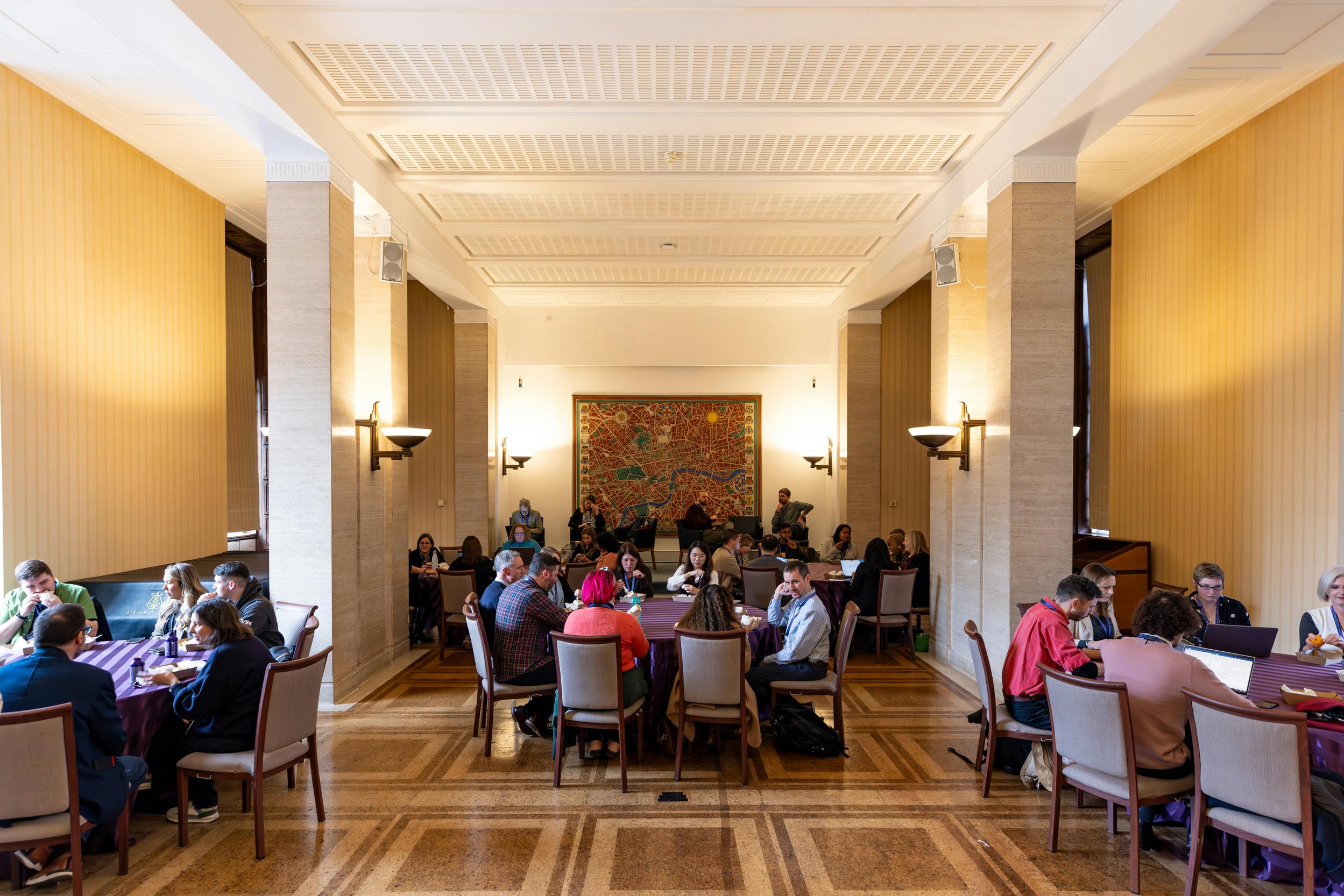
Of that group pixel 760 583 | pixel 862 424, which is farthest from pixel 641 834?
pixel 862 424

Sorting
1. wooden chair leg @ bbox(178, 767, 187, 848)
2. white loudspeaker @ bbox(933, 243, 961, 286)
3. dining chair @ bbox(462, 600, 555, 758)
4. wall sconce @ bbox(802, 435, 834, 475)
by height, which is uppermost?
white loudspeaker @ bbox(933, 243, 961, 286)

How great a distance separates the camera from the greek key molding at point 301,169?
5.93 metres

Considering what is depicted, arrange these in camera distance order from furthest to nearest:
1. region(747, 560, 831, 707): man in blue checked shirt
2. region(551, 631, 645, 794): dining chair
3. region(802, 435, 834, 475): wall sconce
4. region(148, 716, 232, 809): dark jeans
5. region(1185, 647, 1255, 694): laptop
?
region(802, 435, 834, 475): wall sconce < region(747, 560, 831, 707): man in blue checked shirt < region(551, 631, 645, 794): dining chair < region(148, 716, 232, 809): dark jeans < region(1185, 647, 1255, 694): laptop

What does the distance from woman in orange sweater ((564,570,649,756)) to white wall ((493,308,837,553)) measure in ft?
26.5

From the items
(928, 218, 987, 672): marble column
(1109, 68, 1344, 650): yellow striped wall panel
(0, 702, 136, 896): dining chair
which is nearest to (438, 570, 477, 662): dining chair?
(0, 702, 136, 896): dining chair

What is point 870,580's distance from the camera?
25.4 ft

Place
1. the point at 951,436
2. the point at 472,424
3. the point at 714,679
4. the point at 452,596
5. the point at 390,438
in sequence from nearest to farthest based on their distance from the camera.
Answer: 1. the point at 714,679
2. the point at 951,436
3. the point at 390,438
4. the point at 452,596
5. the point at 472,424

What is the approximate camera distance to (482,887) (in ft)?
11.3

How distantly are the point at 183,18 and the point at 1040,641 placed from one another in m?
5.62

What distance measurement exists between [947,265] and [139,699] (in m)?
6.74

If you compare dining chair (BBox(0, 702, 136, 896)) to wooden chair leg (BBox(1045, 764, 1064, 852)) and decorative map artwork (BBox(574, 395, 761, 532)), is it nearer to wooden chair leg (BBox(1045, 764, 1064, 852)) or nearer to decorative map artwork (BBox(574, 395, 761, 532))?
wooden chair leg (BBox(1045, 764, 1064, 852))

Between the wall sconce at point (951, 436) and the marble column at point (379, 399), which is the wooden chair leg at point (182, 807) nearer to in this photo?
the marble column at point (379, 399)

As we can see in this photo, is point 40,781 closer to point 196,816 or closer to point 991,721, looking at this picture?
point 196,816

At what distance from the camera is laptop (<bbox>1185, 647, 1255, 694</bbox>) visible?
3.62 m
